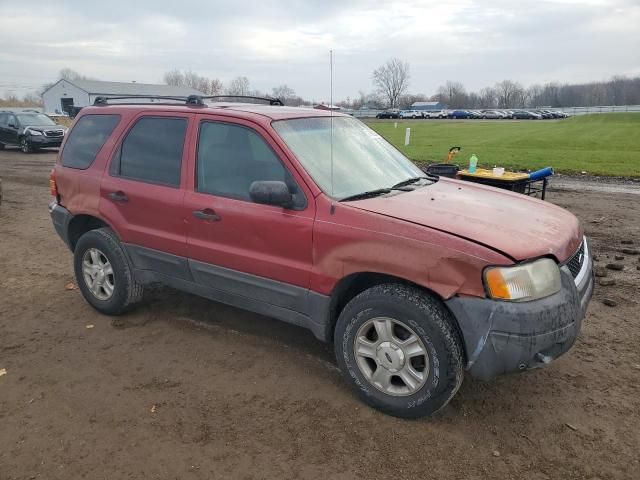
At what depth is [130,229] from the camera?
179 inches

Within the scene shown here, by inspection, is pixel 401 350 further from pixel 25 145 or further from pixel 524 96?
pixel 524 96

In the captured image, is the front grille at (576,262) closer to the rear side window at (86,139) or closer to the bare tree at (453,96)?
the rear side window at (86,139)

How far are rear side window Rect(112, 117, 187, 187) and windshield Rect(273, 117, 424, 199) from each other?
36.9 inches

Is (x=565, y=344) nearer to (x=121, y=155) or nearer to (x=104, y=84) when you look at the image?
(x=121, y=155)

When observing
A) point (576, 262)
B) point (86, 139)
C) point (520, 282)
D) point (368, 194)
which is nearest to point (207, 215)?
point (368, 194)

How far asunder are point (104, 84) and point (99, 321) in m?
85.1

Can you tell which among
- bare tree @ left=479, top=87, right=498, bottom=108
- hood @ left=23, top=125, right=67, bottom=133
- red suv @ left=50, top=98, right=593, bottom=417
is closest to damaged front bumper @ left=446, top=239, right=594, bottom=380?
red suv @ left=50, top=98, right=593, bottom=417

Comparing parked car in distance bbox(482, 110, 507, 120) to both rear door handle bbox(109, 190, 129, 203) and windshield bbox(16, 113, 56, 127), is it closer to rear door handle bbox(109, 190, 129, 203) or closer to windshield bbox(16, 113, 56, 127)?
windshield bbox(16, 113, 56, 127)

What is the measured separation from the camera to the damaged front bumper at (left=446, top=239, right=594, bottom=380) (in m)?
2.91

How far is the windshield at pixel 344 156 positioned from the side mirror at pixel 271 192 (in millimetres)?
249

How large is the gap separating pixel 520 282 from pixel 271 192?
161 cm

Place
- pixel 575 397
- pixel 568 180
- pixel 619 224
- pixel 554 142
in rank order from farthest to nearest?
pixel 554 142 → pixel 568 180 → pixel 619 224 → pixel 575 397

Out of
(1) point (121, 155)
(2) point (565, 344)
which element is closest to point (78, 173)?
(1) point (121, 155)

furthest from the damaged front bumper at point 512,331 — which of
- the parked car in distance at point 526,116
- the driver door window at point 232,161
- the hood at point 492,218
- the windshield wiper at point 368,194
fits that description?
the parked car in distance at point 526,116
